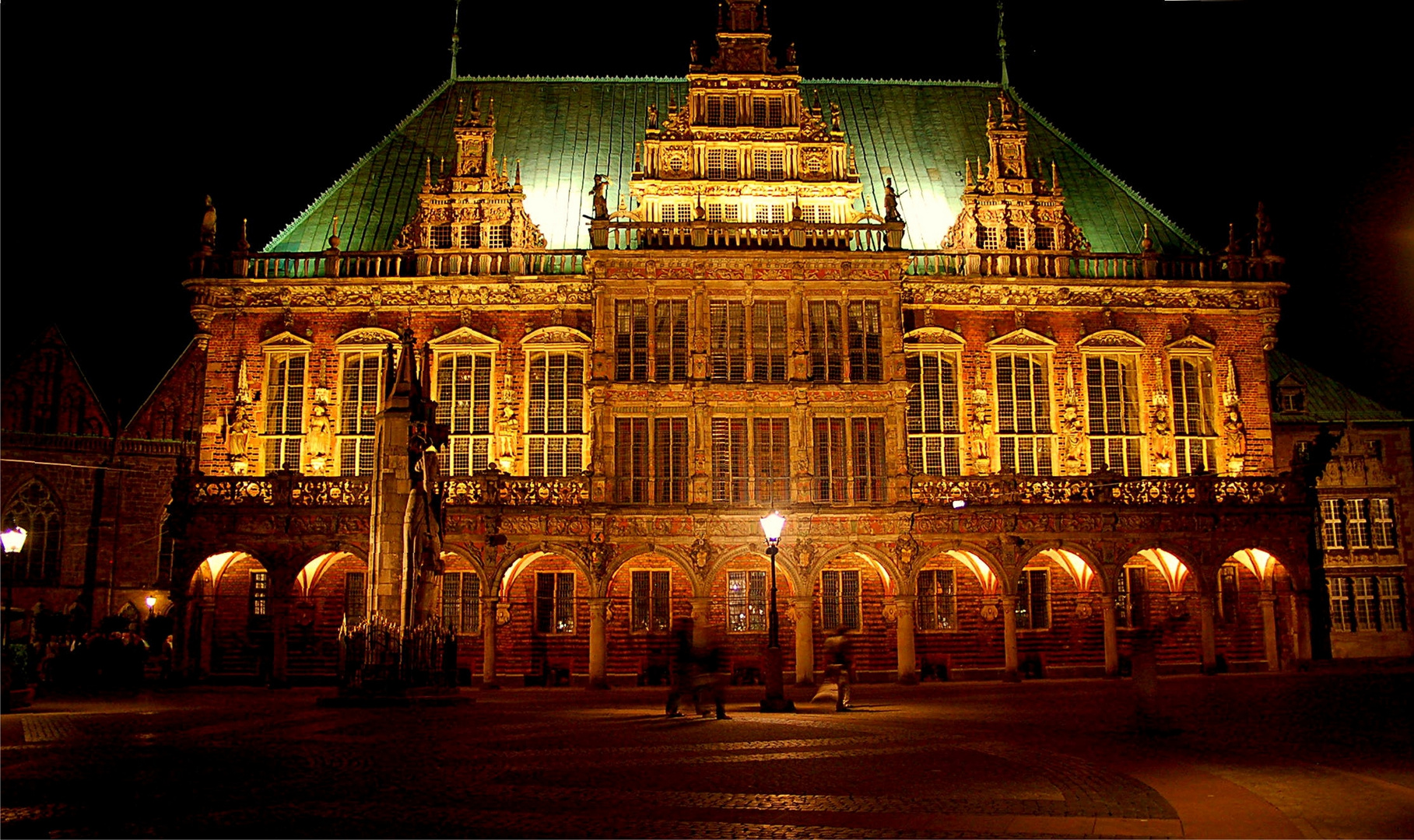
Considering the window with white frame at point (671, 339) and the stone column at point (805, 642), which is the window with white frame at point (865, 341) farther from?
the stone column at point (805, 642)

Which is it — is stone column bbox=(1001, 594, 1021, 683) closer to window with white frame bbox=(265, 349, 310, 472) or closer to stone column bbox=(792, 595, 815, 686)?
stone column bbox=(792, 595, 815, 686)

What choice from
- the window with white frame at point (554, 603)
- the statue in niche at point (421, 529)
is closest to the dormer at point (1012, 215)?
the window with white frame at point (554, 603)

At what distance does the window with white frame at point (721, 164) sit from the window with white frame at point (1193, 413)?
15.5 m

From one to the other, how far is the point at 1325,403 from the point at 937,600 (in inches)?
733

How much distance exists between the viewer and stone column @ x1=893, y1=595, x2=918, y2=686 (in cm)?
3366

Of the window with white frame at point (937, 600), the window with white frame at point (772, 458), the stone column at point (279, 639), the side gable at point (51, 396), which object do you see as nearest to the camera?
the stone column at point (279, 639)

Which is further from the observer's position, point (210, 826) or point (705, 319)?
point (705, 319)

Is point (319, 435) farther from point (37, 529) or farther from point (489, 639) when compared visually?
point (37, 529)

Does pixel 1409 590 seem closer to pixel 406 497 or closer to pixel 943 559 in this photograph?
pixel 943 559

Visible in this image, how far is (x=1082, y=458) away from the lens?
37594 mm

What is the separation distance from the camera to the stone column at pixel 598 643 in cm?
3384

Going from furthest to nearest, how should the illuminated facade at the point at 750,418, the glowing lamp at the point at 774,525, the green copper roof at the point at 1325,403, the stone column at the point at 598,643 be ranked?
1. the green copper roof at the point at 1325,403
2. the illuminated facade at the point at 750,418
3. the stone column at the point at 598,643
4. the glowing lamp at the point at 774,525

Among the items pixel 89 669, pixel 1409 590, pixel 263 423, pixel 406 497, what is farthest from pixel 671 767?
pixel 1409 590

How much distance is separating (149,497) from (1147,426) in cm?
3709
